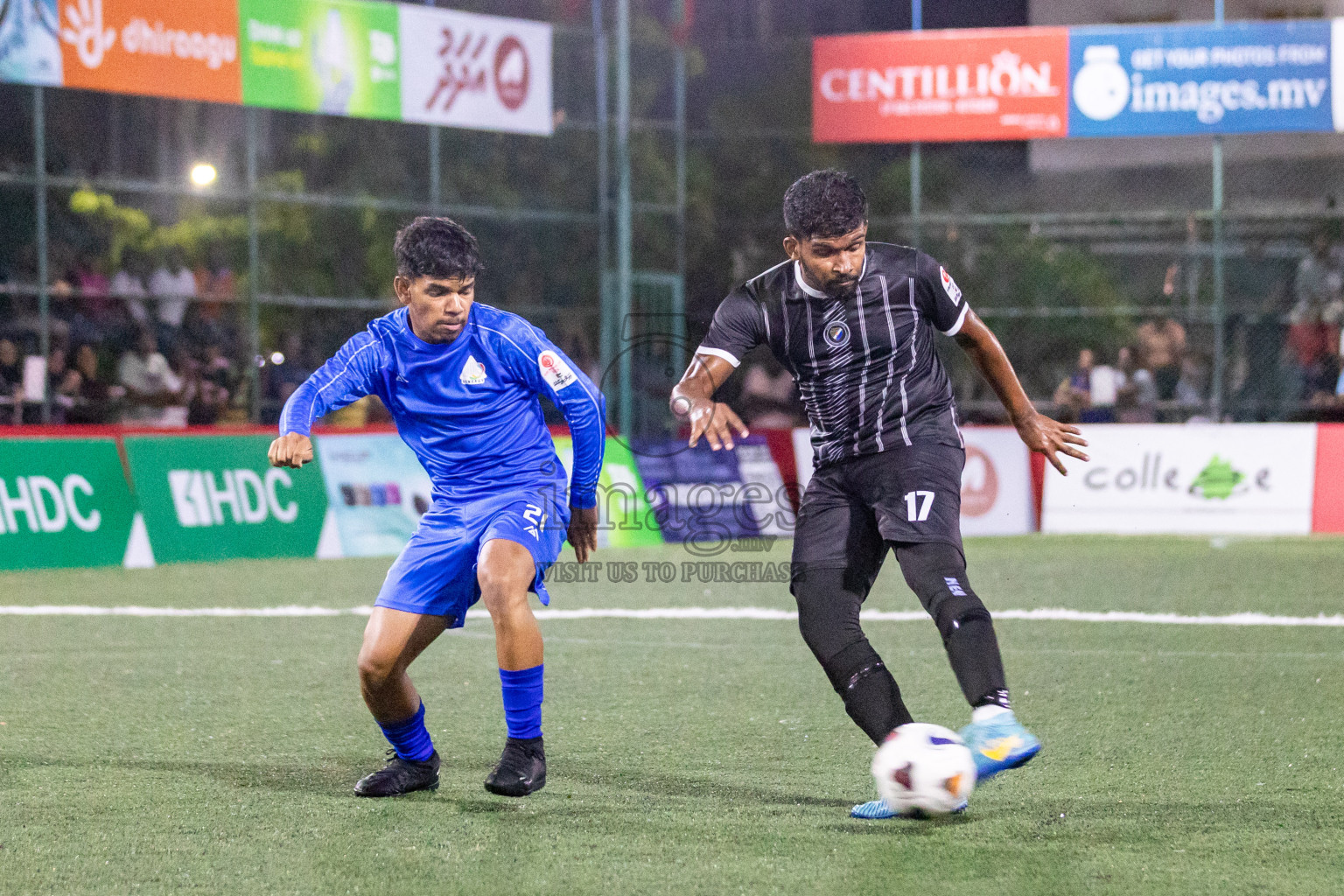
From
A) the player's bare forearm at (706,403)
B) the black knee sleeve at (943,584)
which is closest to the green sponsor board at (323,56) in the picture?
the player's bare forearm at (706,403)

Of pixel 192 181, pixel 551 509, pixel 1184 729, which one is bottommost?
pixel 1184 729

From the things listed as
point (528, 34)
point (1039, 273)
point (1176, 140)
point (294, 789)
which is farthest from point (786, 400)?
point (294, 789)

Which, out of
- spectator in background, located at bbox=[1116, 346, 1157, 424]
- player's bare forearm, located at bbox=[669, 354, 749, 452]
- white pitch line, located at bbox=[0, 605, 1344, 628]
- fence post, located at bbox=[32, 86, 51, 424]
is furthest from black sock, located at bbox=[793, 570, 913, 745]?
spectator in background, located at bbox=[1116, 346, 1157, 424]

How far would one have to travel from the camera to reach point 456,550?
5.07 m

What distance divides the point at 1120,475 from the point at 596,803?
11.8 m

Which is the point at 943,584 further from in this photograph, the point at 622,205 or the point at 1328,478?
the point at 622,205

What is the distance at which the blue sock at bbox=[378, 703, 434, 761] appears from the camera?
5129 mm

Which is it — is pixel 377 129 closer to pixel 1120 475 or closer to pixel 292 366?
pixel 292 366

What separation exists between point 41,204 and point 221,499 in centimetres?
642

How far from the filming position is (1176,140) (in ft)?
72.8

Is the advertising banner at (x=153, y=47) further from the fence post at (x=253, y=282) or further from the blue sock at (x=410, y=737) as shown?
the blue sock at (x=410, y=737)

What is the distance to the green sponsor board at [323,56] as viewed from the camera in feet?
59.5

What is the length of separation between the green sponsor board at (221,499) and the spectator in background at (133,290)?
4.78 metres

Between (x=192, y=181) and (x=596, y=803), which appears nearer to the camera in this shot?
(x=596, y=803)
